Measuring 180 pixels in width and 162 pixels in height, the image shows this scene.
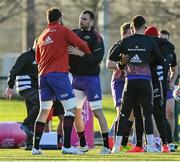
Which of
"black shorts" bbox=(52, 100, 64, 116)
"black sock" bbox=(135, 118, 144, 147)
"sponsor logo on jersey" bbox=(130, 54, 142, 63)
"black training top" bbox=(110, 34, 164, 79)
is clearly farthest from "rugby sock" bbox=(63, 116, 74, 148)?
"black shorts" bbox=(52, 100, 64, 116)

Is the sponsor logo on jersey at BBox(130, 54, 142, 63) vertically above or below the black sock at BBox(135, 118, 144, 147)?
above

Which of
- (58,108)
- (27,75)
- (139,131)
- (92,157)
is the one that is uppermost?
(27,75)

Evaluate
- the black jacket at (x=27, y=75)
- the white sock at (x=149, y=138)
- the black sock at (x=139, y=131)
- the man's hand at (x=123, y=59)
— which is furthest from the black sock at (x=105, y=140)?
the black jacket at (x=27, y=75)

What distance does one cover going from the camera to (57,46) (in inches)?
567

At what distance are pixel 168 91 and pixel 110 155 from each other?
389 cm

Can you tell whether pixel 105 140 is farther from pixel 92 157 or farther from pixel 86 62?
pixel 86 62

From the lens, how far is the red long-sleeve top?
1439cm

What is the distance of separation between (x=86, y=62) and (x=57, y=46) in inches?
25.6

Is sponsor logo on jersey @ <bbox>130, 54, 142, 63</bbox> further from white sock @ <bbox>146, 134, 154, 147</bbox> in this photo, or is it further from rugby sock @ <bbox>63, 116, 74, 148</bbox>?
rugby sock @ <bbox>63, 116, 74, 148</bbox>

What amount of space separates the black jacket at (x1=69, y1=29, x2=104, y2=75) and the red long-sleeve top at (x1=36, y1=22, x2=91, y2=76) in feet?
1.41

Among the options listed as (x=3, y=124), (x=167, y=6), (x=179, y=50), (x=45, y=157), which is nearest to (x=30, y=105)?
(x=3, y=124)

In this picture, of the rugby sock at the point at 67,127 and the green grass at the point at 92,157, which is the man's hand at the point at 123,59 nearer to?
the rugby sock at the point at 67,127

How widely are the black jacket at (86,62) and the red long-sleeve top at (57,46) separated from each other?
429 millimetres

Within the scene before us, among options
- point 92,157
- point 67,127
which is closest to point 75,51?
point 67,127
